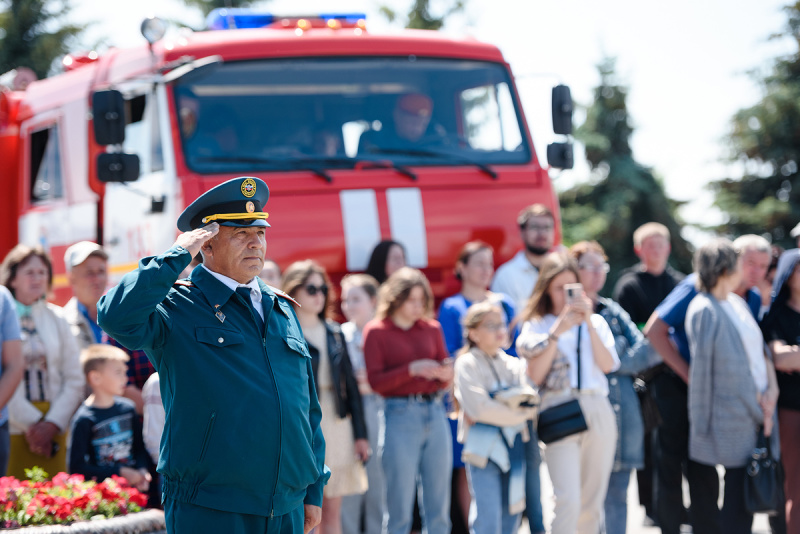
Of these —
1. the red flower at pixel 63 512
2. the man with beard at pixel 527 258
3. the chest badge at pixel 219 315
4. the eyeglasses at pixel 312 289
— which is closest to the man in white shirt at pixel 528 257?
the man with beard at pixel 527 258

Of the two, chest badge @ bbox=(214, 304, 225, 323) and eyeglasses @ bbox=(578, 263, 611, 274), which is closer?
chest badge @ bbox=(214, 304, 225, 323)

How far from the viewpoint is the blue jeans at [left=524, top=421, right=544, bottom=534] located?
6805 millimetres

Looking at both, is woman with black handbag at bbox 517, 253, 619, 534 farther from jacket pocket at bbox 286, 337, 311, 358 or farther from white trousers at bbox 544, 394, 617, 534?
jacket pocket at bbox 286, 337, 311, 358

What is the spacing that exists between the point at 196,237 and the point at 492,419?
3.16m

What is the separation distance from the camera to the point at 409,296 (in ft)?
22.3

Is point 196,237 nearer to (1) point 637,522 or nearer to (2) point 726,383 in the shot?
(2) point 726,383

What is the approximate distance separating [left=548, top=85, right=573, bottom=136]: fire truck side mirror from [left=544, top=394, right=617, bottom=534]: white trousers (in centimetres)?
292

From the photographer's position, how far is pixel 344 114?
8.11 meters

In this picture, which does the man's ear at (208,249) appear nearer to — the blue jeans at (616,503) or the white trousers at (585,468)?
the white trousers at (585,468)

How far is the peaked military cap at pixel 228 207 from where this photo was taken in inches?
151

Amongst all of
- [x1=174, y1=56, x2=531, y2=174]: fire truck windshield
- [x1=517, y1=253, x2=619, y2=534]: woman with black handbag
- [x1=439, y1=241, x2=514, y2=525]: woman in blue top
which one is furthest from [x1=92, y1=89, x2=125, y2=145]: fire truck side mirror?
[x1=517, y1=253, x2=619, y2=534]: woman with black handbag

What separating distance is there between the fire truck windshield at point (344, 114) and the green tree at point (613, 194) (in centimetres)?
1802

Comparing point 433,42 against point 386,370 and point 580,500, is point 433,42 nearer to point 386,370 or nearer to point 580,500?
point 386,370

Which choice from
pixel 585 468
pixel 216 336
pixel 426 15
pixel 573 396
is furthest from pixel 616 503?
pixel 426 15
